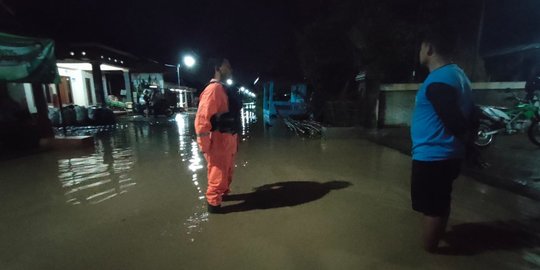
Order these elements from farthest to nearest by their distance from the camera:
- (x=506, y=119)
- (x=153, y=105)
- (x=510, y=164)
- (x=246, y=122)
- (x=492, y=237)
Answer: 1. (x=153, y=105)
2. (x=246, y=122)
3. (x=506, y=119)
4. (x=510, y=164)
5. (x=492, y=237)

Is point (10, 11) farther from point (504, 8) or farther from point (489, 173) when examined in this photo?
point (504, 8)

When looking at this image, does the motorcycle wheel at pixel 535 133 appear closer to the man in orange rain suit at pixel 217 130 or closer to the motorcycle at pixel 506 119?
the motorcycle at pixel 506 119

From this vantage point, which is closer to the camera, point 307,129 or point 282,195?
point 282,195

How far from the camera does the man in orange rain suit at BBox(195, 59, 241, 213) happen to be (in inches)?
130

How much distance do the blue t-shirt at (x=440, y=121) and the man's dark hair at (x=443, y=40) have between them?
0.48ft

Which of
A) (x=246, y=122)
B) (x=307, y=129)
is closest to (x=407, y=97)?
(x=307, y=129)

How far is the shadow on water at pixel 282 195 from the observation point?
378 cm

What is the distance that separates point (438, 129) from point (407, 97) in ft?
24.1

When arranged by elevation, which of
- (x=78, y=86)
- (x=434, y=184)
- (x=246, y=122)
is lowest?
(x=246, y=122)

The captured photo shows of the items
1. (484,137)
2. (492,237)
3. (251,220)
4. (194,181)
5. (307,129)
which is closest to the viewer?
(492,237)

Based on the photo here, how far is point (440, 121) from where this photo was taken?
227 centimetres

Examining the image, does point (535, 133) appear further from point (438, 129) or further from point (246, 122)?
point (246, 122)

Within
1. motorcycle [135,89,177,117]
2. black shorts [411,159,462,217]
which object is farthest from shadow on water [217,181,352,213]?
motorcycle [135,89,177,117]

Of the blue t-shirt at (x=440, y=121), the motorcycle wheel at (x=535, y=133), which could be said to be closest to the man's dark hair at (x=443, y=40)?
the blue t-shirt at (x=440, y=121)
